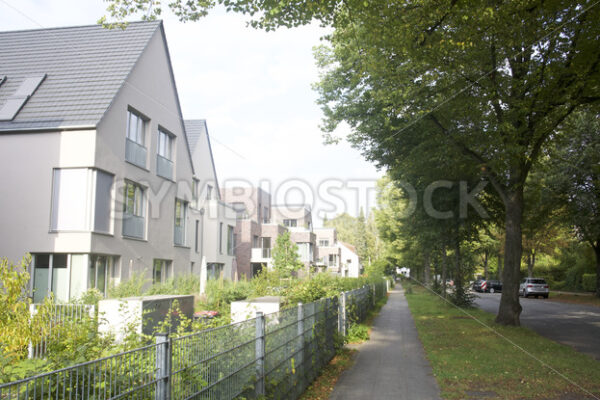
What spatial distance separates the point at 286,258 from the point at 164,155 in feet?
37.7

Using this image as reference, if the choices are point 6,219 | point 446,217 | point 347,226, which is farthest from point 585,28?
point 347,226

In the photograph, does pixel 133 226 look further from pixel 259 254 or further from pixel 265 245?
pixel 265 245

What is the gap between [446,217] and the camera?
75.9 ft

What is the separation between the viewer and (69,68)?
66.7ft

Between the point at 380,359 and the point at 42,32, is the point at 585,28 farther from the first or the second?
the point at 42,32

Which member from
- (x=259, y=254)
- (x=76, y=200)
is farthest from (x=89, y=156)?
(x=259, y=254)

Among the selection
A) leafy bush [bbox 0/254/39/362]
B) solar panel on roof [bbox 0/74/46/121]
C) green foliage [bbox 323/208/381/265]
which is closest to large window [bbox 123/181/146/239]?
solar panel on roof [bbox 0/74/46/121]

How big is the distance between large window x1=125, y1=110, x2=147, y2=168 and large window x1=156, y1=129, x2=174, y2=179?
1436mm

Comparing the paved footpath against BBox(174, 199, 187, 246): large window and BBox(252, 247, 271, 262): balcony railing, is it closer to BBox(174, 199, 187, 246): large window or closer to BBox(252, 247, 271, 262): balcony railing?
BBox(174, 199, 187, 246): large window

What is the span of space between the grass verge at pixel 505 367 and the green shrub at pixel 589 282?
33.6m

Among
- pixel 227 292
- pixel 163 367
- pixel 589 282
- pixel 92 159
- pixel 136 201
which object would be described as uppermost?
pixel 92 159

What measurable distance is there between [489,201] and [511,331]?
789 centimetres

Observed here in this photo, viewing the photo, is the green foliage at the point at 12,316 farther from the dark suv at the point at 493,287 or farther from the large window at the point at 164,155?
the dark suv at the point at 493,287

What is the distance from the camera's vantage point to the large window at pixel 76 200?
17391 millimetres
